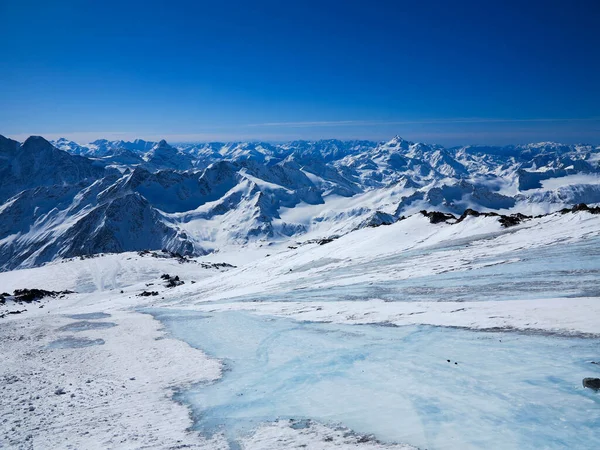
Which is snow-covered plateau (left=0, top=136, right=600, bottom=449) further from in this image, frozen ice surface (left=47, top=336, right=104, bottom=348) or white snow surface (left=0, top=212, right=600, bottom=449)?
frozen ice surface (left=47, top=336, right=104, bottom=348)

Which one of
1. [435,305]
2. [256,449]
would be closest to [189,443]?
[256,449]

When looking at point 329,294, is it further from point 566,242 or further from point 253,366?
point 566,242

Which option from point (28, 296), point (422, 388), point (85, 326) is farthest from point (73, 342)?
point (28, 296)

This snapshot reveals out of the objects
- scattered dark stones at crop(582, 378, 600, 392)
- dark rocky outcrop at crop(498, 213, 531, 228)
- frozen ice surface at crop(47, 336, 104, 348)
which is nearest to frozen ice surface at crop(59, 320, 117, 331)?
frozen ice surface at crop(47, 336, 104, 348)

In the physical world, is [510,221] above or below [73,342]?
above

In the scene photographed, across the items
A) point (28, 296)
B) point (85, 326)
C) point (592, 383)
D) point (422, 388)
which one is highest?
point (592, 383)

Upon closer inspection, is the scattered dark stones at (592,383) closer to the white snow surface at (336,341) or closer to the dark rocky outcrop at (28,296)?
the white snow surface at (336,341)

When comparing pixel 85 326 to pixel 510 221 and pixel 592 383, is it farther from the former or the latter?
pixel 510 221
